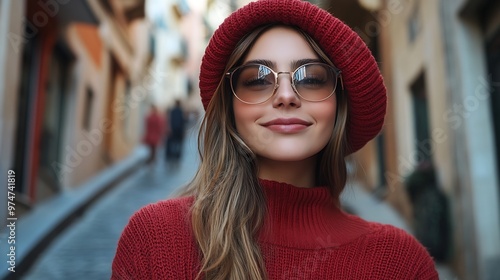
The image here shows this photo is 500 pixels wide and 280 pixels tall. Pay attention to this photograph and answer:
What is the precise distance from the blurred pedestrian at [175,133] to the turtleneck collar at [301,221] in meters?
12.7

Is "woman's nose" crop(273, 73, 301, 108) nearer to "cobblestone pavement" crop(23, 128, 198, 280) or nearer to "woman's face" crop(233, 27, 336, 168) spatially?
"woman's face" crop(233, 27, 336, 168)

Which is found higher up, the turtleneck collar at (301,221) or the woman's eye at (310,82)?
the woman's eye at (310,82)

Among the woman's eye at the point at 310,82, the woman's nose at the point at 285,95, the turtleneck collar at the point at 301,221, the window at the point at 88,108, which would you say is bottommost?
the turtleneck collar at the point at 301,221

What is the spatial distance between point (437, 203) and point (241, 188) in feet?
16.8

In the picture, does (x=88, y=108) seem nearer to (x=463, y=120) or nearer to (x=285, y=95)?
(x=463, y=120)

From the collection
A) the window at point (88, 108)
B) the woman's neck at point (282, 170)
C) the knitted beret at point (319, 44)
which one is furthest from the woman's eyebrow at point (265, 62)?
the window at point (88, 108)

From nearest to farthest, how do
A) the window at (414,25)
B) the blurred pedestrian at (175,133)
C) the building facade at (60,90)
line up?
the building facade at (60,90) < the window at (414,25) < the blurred pedestrian at (175,133)

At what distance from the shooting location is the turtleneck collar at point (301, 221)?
1702mm

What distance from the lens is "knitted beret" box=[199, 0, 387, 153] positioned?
1725mm

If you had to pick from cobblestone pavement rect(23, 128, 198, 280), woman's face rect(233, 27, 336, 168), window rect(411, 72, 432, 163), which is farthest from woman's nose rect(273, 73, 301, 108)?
window rect(411, 72, 432, 163)

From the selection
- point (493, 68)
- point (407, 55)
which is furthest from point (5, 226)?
point (407, 55)

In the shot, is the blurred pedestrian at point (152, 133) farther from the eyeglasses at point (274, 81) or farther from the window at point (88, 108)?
the eyeglasses at point (274, 81)

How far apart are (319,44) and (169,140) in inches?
511

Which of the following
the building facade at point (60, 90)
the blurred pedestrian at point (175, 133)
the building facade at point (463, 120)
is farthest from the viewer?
the blurred pedestrian at point (175, 133)
